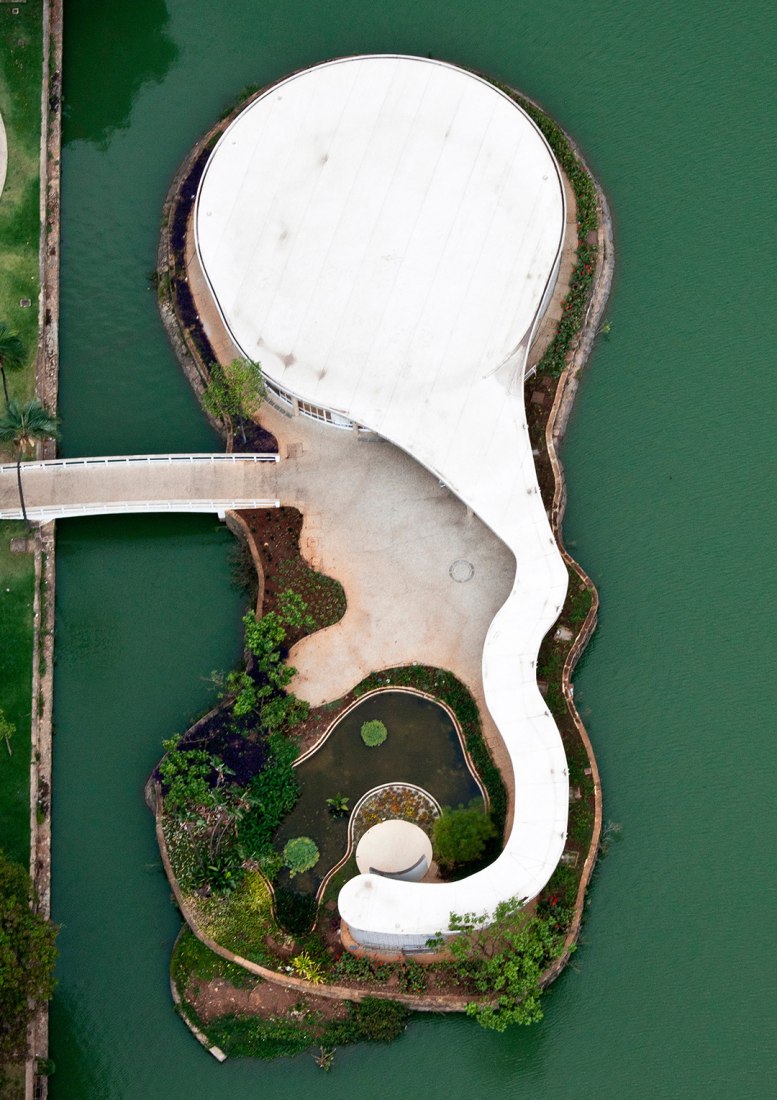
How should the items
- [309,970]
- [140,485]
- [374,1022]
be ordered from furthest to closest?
1. [140,485]
2. [309,970]
3. [374,1022]

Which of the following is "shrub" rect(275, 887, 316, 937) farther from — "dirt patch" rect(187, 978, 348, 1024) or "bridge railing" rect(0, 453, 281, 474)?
"bridge railing" rect(0, 453, 281, 474)

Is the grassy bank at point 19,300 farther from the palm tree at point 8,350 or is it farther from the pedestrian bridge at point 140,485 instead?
the palm tree at point 8,350

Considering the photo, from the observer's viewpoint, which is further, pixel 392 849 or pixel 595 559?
pixel 595 559

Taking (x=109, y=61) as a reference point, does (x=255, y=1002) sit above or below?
below

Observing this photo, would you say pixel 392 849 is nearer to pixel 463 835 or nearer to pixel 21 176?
pixel 463 835

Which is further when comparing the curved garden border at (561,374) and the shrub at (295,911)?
the shrub at (295,911)

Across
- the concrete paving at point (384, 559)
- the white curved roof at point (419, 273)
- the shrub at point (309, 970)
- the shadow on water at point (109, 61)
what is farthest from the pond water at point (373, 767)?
the shadow on water at point (109, 61)

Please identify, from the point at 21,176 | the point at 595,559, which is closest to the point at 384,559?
the point at 595,559

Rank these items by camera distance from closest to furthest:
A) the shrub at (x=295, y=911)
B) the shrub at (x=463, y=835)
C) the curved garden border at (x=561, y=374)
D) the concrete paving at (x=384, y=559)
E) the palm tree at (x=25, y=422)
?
the shrub at (x=463, y=835) < the curved garden border at (x=561, y=374) < the shrub at (x=295, y=911) < the palm tree at (x=25, y=422) < the concrete paving at (x=384, y=559)

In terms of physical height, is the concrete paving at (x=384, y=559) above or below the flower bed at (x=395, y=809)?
above
